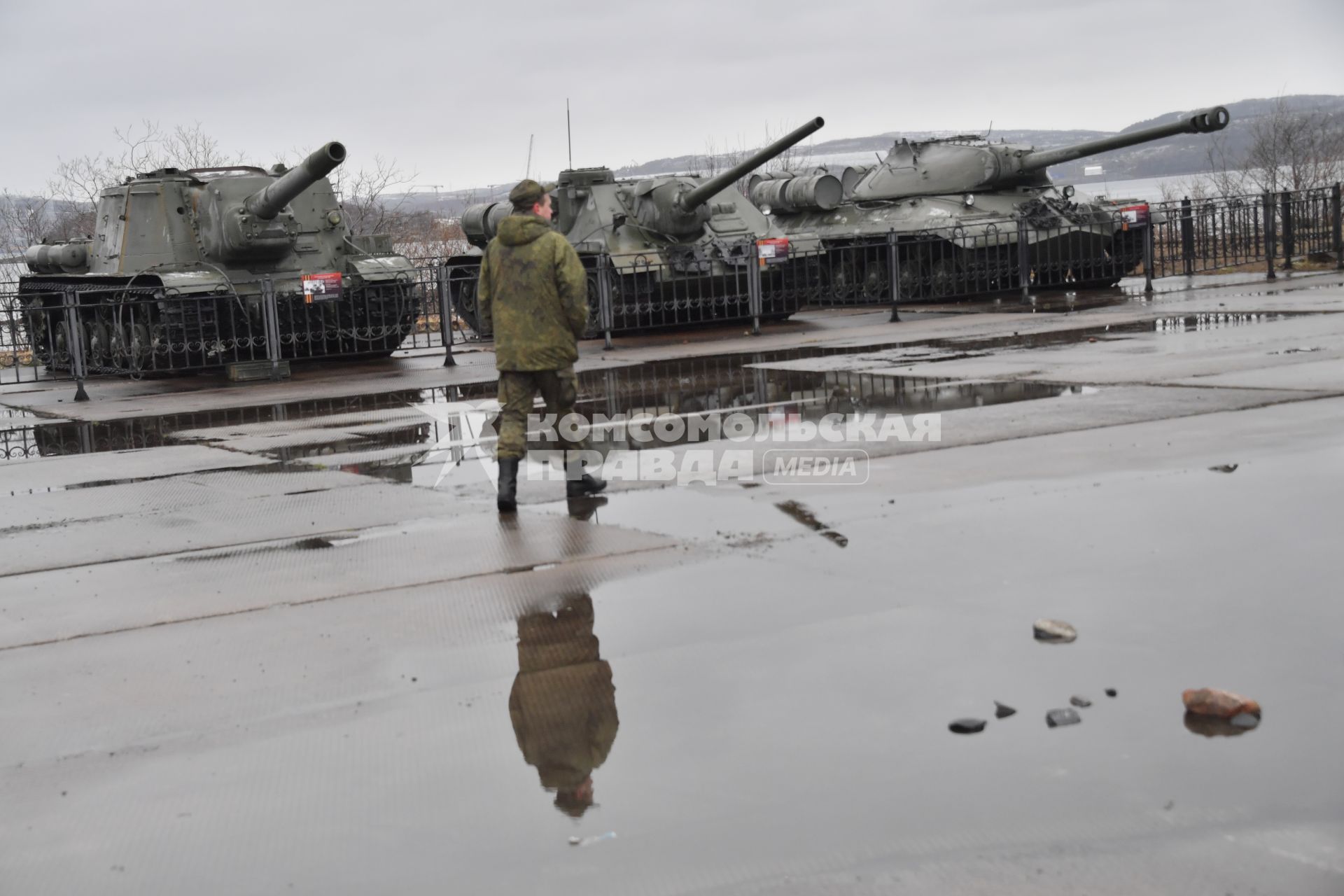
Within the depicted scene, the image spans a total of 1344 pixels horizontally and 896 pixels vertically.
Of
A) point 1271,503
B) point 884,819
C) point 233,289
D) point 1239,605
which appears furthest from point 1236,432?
point 233,289

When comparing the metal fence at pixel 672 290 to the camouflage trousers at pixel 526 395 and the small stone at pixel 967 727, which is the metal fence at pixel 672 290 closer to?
the camouflage trousers at pixel 526 395

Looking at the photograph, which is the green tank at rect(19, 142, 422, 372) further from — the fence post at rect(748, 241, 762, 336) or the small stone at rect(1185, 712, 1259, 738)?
the small stone at rect(1185, 712, 1259, 738)

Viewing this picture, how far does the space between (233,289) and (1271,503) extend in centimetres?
1497

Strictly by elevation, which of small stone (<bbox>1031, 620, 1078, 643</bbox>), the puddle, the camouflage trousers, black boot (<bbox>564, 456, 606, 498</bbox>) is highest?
the camouflage trousers

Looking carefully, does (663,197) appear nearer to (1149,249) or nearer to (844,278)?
(844,278)

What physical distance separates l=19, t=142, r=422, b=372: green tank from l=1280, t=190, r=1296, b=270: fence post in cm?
1320

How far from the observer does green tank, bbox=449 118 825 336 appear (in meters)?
21.1

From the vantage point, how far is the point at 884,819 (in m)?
3.61

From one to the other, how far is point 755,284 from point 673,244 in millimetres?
1766

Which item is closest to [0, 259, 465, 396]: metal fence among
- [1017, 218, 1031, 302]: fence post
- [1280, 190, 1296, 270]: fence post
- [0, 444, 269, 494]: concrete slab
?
[0, 444, 269, 494]: concrete slab

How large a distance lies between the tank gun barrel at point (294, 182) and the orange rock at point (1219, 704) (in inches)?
564

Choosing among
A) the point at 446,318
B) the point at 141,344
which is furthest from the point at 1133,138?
the point at 141,344

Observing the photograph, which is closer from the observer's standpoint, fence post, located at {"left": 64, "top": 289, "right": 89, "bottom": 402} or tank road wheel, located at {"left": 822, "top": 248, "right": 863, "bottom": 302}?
fence post, located at {"left": 64, "top": 289, "right": 89, "bottom": 402}

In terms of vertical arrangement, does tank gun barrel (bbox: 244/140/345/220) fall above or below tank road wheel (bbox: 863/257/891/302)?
above
